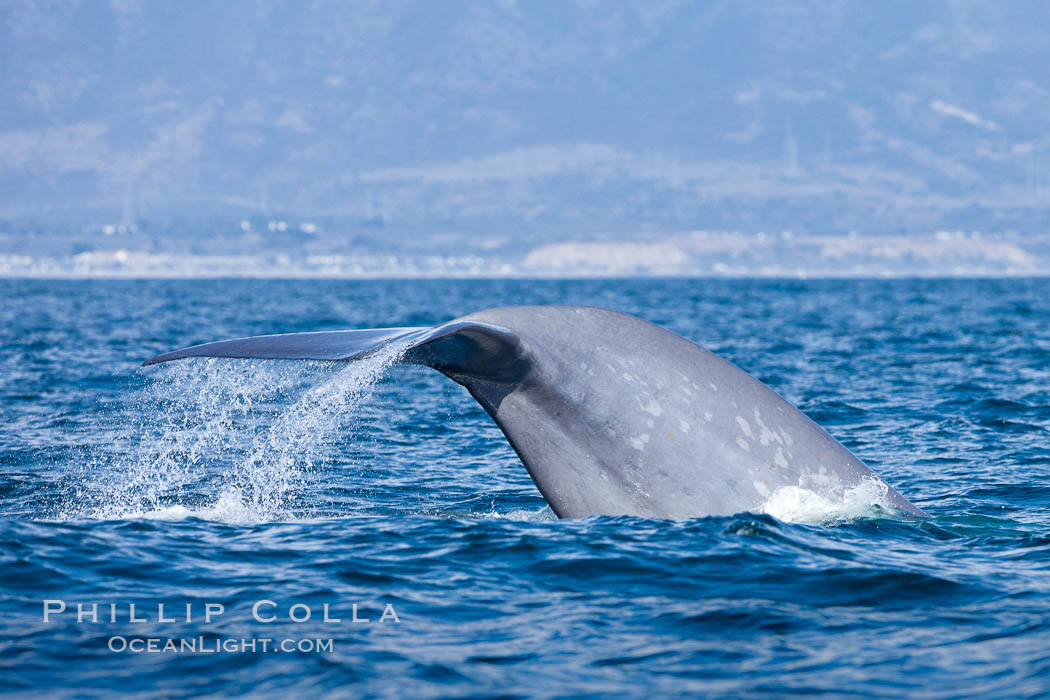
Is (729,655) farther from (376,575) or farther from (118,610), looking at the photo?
(118,610)

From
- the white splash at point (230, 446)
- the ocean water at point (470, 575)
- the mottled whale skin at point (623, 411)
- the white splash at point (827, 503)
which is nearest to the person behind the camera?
the ocean water at point (470, 575)

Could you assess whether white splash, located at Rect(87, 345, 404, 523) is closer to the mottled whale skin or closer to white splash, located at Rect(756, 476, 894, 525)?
the mottled whale skin

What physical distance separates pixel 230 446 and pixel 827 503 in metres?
8.87

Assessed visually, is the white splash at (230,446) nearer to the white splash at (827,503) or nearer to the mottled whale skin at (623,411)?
the mottled whale skin at (623,411)

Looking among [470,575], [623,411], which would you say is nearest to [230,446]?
[470,575]

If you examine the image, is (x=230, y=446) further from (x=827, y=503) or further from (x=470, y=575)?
(x=827, y=503)

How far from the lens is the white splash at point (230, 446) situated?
1100 centimetres

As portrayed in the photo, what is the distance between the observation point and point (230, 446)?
16.0m

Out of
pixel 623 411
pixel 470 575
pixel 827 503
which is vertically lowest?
pixel 470 575

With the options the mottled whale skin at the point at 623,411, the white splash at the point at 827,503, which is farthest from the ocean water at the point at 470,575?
the mottled whale skin at the point at 623,411

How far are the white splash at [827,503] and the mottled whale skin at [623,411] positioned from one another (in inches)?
4.8

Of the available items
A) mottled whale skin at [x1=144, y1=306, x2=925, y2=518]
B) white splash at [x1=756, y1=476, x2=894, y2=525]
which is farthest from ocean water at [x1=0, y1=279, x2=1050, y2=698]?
mottled whale skin at [x1=144, y1=306, x2=925, y2=518]

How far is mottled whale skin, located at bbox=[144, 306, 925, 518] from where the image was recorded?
7961 millimetres

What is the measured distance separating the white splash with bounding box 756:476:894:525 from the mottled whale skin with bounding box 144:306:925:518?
12cm
